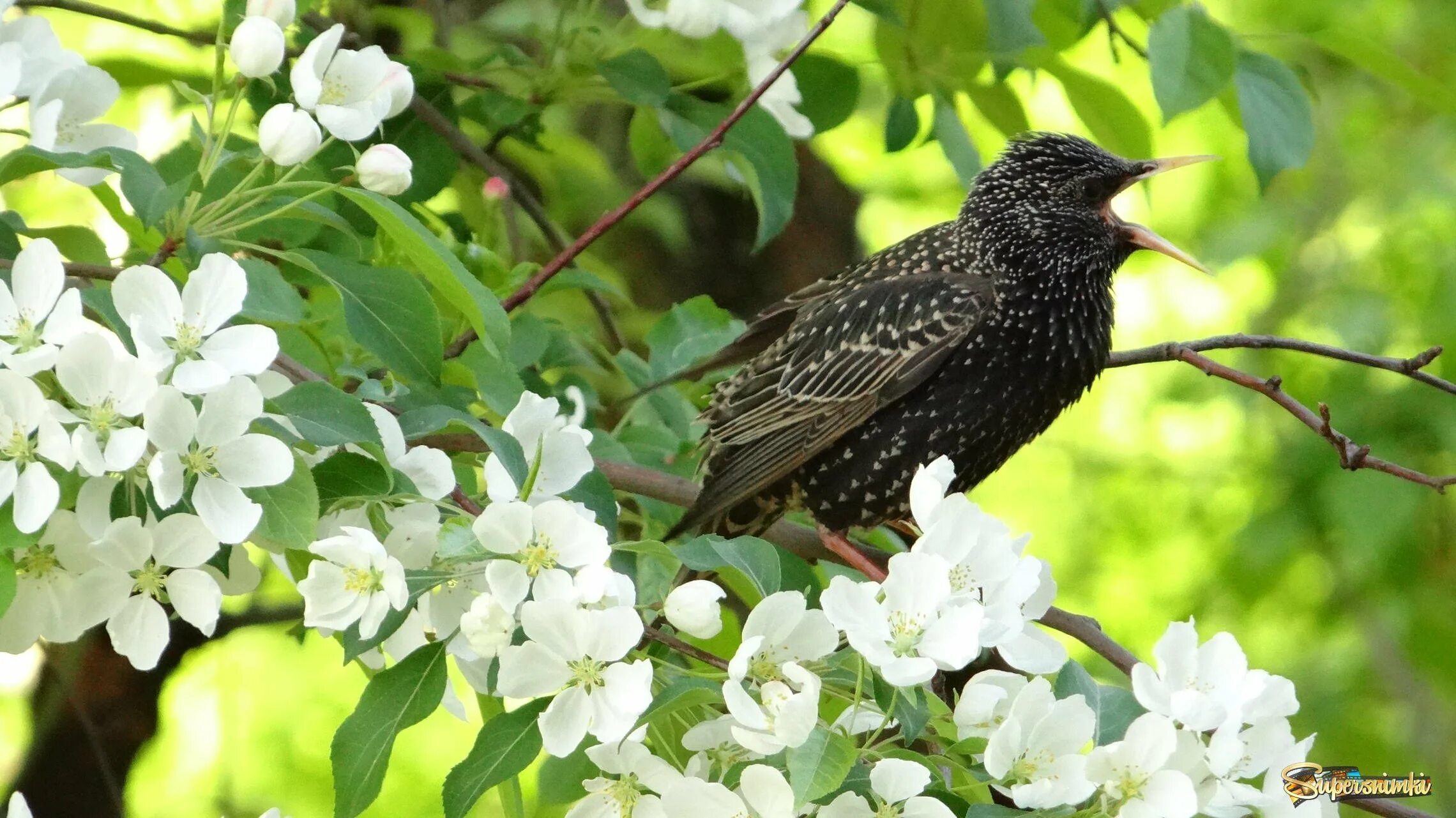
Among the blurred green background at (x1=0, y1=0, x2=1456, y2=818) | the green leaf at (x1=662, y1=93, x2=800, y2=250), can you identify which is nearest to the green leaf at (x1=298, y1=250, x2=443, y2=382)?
the green leaf at (x1=662, y1=93, x2=800, y2=250)

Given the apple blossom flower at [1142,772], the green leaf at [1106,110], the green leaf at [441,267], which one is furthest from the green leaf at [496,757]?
the green leaf at [1106,110]

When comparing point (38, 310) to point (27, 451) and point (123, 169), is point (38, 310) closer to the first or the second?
point (27, 451)

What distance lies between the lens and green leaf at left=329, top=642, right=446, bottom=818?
1425 millimetres

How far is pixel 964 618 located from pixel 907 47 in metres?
1.61

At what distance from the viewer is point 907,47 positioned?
8.71 ft

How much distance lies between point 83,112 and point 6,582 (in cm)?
68

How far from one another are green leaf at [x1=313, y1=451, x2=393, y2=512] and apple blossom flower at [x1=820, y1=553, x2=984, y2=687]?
483 mm

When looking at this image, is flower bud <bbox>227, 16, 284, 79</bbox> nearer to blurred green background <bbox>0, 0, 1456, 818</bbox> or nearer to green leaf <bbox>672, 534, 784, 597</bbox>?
green leaf <bbox>672, 534, 784, 597</bbox>

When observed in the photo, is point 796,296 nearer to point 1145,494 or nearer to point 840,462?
point 840,462

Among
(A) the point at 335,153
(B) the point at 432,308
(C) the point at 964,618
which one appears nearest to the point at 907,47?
(A) the point at 335,153

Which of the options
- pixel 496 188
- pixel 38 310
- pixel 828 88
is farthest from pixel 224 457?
pixel 828 88

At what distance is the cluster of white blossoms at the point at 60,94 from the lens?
1566 millimetres

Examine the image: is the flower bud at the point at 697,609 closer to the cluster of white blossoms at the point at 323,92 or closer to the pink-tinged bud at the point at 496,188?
the cluster of white blossoms at the point at 323,92

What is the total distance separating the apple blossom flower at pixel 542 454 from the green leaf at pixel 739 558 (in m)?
0.15
